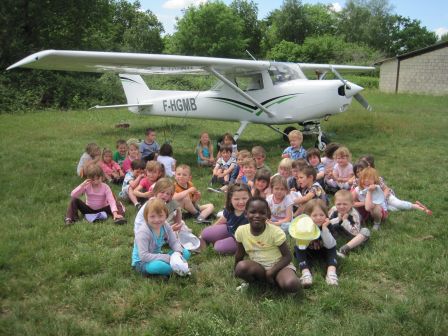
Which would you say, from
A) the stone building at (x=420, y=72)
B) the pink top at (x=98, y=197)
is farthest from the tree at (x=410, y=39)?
the pink top at (x=98, y=197)

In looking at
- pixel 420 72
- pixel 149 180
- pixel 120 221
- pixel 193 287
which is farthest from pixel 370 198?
pixel 420 72

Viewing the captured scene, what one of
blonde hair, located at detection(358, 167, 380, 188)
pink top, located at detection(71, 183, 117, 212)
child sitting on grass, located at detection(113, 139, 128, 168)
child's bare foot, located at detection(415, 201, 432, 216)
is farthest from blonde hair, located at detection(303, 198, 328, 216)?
child sitting on grass, located at detection(113, 139, 128, 168)

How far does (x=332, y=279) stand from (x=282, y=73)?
7.25 m

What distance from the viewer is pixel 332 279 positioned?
3471 millimetres

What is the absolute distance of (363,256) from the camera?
3.99 metres

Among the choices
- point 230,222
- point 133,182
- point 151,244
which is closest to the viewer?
point 151,244

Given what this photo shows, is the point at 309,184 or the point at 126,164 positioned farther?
the point at 126,164

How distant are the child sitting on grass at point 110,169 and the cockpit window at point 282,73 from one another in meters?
4.57

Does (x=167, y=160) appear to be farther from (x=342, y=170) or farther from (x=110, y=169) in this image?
(x=342, y=170)

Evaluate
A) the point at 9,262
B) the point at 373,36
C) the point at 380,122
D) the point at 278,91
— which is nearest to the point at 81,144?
the point at 278,91

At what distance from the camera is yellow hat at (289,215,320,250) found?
3447mm

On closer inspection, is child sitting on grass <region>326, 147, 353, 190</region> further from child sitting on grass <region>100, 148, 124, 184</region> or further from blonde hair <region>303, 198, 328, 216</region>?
child sitting on grass <region>100, 148, 124, 184</region>

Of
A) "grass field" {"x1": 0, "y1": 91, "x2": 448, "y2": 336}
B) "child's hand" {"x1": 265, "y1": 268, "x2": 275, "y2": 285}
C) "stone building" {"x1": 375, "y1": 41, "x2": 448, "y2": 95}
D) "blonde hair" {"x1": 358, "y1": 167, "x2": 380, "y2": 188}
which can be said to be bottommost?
"grass field" {"x1": 0, "y1": 91, "x2": 448, "y2": 336}

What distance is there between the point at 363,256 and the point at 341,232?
0.49m
